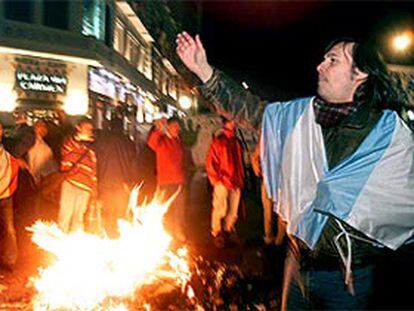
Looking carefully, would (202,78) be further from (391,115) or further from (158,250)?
(158,250)

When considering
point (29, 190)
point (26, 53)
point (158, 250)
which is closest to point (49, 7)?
point (26, 53)

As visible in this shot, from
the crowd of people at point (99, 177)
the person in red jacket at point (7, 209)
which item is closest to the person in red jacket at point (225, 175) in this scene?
the crowd of people at point (99, 177)

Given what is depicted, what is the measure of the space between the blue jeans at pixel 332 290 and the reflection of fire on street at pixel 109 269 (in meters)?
3.17

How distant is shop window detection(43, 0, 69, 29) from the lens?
79.3 ft

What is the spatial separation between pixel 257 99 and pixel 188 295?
11.7 ft

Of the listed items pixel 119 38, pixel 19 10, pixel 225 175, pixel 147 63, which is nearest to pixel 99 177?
pixel 225 175

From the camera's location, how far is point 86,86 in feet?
82.8

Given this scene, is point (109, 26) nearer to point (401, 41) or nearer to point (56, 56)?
point (56, 56)

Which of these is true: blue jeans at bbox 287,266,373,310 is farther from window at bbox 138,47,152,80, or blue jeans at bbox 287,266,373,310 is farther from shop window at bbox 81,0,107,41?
window at bbox 138,47,152,80

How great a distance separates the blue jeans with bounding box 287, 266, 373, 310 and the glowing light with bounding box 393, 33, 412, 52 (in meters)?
13.6

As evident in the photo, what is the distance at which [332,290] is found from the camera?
2459mm

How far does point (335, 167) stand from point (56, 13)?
2452 centimetres

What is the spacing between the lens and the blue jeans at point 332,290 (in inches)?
96.1

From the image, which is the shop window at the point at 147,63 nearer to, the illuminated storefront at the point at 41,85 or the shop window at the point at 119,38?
the shop window at the point at 119,38
